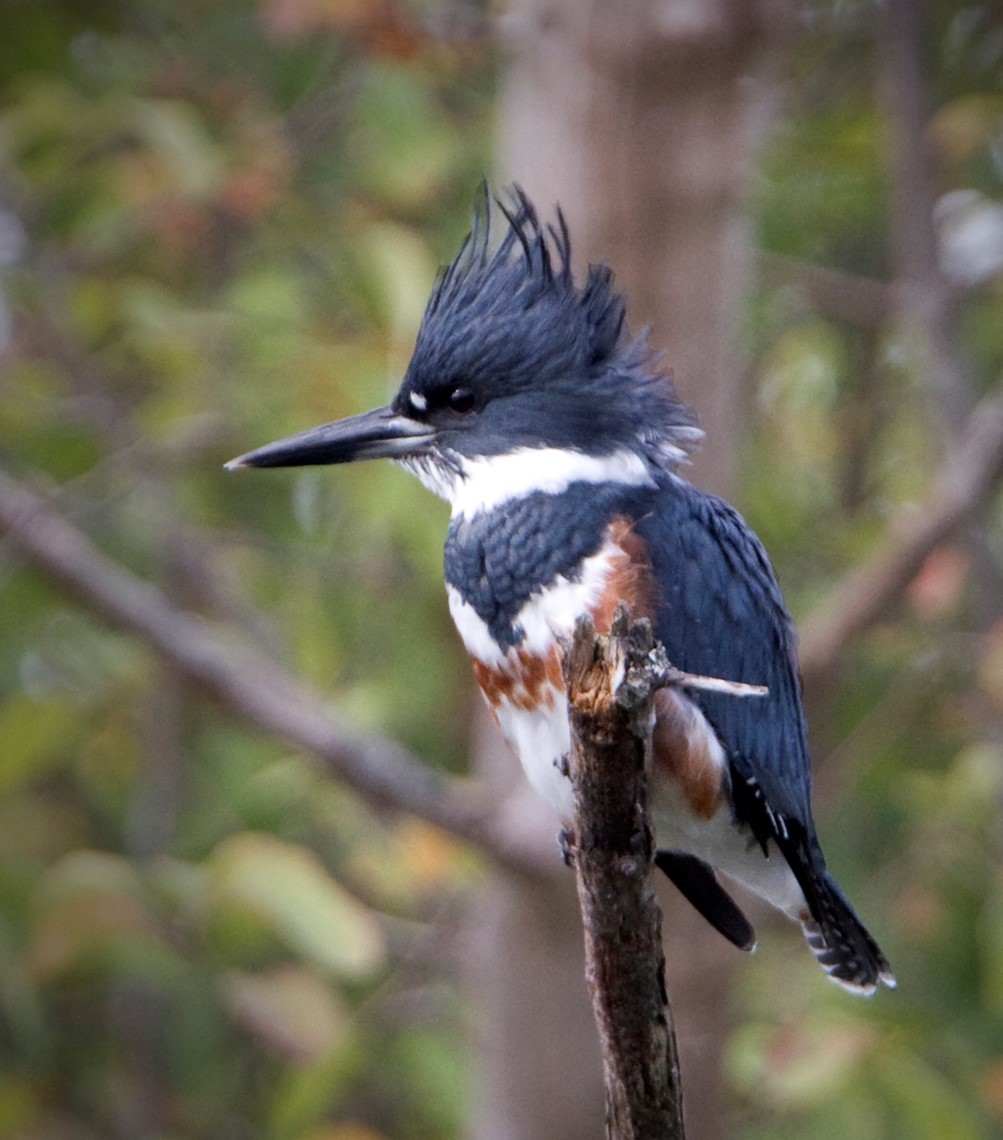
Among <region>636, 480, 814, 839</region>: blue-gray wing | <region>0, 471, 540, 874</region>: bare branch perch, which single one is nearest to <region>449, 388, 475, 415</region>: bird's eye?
<region>636, 480, 814, 839</region>: blue-gray wing

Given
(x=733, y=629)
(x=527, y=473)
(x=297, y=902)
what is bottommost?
(x=297, y=902)

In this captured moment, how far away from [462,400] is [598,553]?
1.16ft

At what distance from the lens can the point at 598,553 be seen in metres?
1.90

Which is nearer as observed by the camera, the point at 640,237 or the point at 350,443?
the point at 350,443

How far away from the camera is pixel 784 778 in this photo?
201 cm

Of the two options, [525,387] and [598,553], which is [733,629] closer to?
[598,553]

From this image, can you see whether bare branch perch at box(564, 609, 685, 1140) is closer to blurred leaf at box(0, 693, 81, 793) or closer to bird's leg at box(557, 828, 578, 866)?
bird's leg at box(557, 828, 578, 866)

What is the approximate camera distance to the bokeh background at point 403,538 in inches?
126

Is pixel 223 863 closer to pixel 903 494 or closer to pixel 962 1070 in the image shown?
pixel 962 1070

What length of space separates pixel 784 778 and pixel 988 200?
270 cm

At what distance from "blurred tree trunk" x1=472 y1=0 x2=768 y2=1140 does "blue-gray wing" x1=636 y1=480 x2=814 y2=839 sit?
1.21 m

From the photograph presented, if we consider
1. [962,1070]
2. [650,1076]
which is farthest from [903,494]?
[650,1076]

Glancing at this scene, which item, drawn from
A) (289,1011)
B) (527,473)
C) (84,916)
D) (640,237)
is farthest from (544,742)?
(289,1011)

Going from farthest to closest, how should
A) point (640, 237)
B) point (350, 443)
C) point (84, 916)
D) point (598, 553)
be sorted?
1. point (640, 237)
2. point (84, 916)
3. point (350, 443)
4. point (598, 553)
